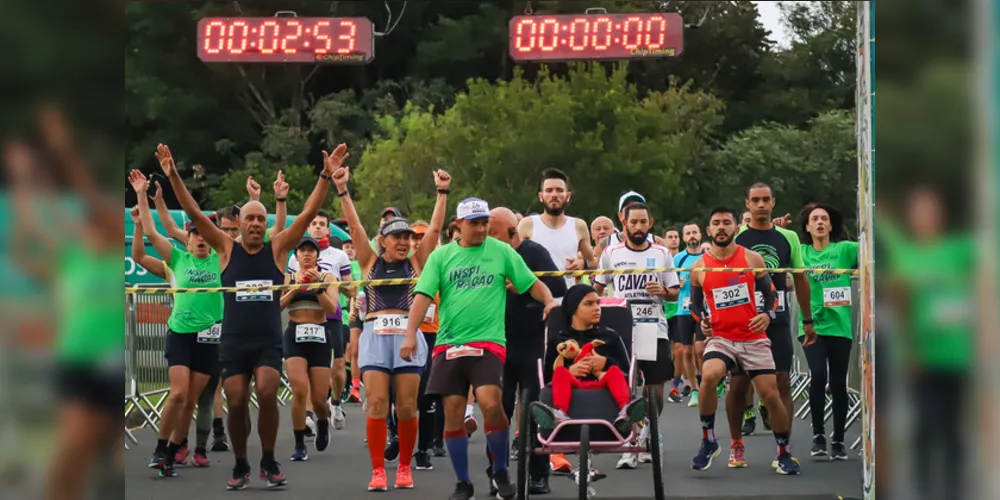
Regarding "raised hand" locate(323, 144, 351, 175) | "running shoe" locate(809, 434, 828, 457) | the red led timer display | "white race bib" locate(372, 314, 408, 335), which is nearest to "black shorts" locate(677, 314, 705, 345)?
"running shoe" locate(809, 434, 828, 457)

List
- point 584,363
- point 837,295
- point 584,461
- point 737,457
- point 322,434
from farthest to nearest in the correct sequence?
point 322,434 < point 837,295 < point 737,457 < point 584,363 < point 584,461

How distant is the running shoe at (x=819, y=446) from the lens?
11.6 meters

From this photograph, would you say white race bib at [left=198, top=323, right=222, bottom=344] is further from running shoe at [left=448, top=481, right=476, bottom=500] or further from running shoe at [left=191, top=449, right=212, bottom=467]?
running shoe at [left=448, top=481, right=476, bottom=500]

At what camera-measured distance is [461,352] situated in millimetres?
9422

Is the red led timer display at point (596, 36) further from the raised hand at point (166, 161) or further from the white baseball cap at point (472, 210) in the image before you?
the raised hand at point (166, 161)

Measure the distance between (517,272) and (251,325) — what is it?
191 cm

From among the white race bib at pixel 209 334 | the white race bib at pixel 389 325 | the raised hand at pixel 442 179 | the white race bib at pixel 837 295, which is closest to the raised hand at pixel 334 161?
the raised hand at pixel 442 179

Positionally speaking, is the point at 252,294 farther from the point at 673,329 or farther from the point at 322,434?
the point at 673,329

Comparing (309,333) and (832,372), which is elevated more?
(309,333)

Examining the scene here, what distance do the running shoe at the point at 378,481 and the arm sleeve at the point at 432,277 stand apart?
1.40 m

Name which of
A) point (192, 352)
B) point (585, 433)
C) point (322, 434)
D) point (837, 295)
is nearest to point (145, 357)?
point (322, 434)

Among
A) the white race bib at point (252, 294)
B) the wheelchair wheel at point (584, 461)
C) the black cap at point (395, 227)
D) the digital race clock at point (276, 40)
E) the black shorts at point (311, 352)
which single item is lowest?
the wheelchair wheel at point (584, 461)

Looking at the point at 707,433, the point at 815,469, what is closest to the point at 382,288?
the point at 707,433

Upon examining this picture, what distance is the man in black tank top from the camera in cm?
1013
